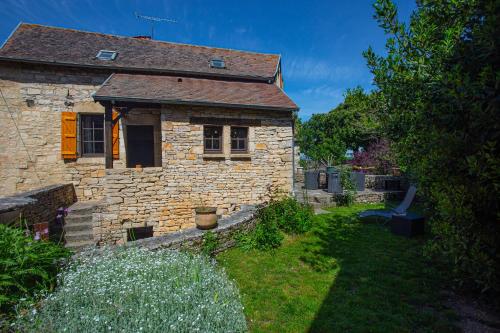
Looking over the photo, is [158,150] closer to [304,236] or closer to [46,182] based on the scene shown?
[46,182]

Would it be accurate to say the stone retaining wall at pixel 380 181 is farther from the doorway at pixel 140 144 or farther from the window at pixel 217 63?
the doorway at pixel 140 144

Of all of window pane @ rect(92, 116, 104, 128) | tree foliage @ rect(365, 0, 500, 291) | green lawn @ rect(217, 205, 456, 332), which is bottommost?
green lawn @ rect(217, 205, 456, 332)

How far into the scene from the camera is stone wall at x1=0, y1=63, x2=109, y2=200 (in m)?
8.24

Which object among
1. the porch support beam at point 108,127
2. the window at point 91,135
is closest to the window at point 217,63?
the porch support beam at point 108,127

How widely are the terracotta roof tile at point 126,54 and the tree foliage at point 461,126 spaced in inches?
301

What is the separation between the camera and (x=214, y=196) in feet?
27.1

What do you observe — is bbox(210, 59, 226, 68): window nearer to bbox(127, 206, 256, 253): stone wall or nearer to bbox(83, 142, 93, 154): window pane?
bbox(83, 142, 93, 154): window pane

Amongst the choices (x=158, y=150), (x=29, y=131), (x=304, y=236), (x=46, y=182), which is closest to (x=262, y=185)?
(x=304, y=236)

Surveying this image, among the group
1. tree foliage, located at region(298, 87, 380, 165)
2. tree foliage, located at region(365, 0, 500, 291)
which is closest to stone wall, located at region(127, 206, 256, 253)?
tree foliage, located at region(365, 0, 500, 291)

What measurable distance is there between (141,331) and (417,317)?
10.8ft

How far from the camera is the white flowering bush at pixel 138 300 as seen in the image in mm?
2658

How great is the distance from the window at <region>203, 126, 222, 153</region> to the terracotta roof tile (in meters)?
2.77

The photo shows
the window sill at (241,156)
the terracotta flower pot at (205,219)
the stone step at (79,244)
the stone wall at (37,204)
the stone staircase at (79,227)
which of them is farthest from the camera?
the window sill at (241,156)

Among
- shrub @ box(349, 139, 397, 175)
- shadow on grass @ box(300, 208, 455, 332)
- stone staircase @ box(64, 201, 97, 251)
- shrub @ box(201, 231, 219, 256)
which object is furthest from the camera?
shrub @ box(349, 139, 397, 175)
